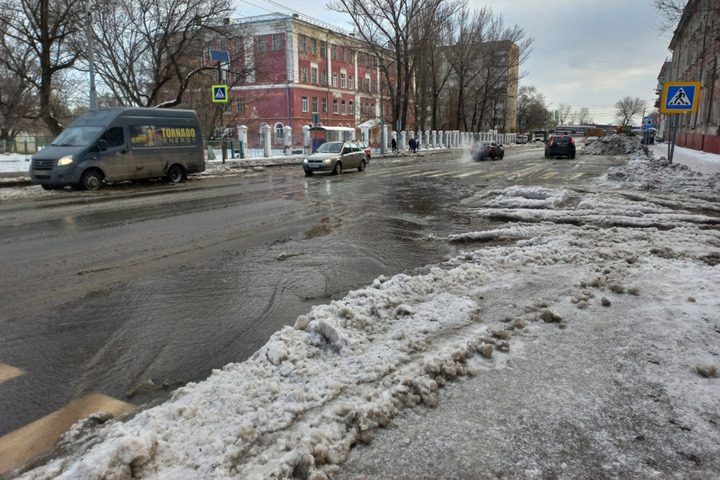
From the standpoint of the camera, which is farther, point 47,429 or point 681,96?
point 681,96

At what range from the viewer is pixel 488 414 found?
273 cm

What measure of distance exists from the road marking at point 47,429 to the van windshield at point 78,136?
14.2m

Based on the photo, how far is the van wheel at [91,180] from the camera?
1481 centimetres

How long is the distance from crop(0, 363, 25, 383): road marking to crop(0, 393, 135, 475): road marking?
2.24 feet

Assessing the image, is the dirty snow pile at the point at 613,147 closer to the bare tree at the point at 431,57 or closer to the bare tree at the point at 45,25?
the bare tree at the point at 431,57

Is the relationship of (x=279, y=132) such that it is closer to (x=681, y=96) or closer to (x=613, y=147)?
(x=613, y=147)

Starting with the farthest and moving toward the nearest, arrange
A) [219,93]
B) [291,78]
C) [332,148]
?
1. [291,78]
2. [219,93]
3. [332,148]

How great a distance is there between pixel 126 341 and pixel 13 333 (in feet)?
3.35

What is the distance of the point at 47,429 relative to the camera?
2744 mm

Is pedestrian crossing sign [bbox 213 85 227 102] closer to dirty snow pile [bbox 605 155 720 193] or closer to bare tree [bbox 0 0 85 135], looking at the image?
bare tree [bbox 0 0 85 135]

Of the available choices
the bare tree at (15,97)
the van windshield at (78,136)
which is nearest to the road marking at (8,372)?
the van windshield at (78,136)

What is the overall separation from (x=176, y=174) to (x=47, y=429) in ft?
53.5

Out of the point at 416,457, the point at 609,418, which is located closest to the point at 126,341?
the point at 416,457

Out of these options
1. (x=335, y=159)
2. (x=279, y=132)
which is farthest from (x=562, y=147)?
(x=279, y=132)
